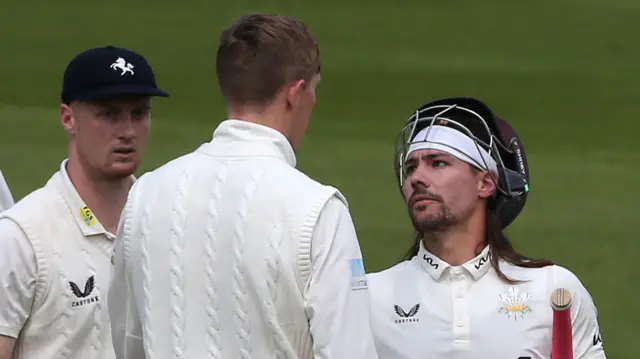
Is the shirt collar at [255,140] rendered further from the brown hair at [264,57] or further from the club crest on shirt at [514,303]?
the club crest on shirt at [514,303]

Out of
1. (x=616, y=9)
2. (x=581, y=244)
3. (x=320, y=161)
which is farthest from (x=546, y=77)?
(x=581, y=244)

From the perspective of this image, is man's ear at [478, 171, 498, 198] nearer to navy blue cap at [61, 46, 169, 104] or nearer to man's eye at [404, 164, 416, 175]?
man's eye at [404, 164, 416, 175]

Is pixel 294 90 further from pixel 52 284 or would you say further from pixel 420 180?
pixel 52 284

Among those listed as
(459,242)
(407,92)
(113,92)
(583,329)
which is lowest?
(583,329)

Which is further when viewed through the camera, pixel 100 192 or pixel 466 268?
pixel 100 192

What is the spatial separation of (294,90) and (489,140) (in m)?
1.10

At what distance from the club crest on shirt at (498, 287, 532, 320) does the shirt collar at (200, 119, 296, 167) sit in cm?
103

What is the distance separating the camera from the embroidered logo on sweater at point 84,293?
13.4 ft

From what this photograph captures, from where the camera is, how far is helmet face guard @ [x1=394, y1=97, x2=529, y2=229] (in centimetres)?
429

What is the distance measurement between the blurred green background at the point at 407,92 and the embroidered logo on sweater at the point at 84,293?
15.5ft

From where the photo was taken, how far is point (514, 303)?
413cm

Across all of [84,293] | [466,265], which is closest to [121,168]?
[84,293]

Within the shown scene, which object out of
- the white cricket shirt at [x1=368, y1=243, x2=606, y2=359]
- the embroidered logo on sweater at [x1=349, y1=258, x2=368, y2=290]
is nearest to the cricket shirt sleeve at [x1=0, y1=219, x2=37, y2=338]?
the white cricket shirt at [x1=368, y1=243, x2=606, y2=359]

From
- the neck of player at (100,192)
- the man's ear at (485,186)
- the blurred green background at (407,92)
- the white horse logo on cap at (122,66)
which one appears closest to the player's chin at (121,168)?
the neck of player at (100,192)
